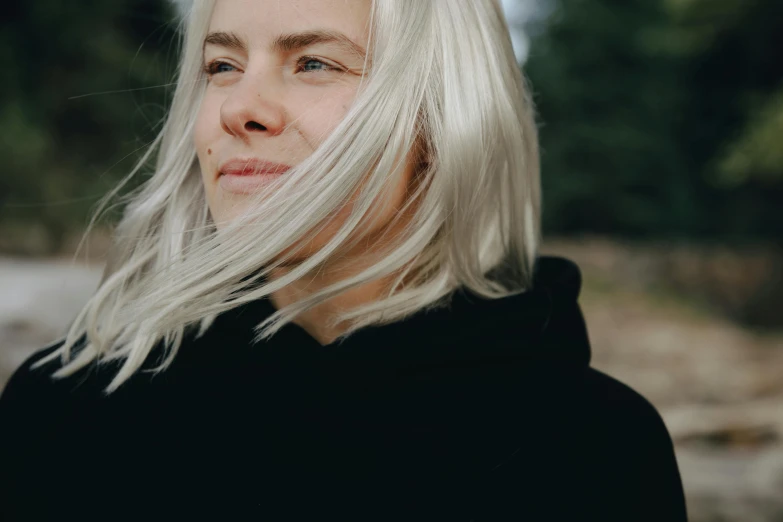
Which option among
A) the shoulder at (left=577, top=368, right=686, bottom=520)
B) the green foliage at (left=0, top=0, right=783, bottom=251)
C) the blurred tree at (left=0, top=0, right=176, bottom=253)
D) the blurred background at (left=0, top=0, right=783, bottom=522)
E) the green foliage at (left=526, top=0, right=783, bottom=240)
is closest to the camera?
the shoulder at (left=577, top=368, right=686, bottom=520)

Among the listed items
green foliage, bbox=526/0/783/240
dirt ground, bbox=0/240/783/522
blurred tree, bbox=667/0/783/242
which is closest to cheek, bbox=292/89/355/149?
dirt ground, bbox=0/240/783/522

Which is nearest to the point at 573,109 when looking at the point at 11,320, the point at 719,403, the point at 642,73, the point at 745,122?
the point at 642,73

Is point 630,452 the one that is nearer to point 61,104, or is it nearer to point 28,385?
point 28,385

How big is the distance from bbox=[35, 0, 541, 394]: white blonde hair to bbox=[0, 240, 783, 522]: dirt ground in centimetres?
125

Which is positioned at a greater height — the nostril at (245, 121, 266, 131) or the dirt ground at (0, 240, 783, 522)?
the nostril at (245, 121, 266, 131)

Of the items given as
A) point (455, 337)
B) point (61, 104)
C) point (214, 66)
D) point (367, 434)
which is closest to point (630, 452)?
point (455, 337)

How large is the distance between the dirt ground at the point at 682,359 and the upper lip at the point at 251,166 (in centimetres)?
161

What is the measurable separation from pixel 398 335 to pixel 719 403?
5.55 m

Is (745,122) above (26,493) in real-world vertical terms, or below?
above

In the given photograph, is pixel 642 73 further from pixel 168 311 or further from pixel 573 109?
pixel 168 311

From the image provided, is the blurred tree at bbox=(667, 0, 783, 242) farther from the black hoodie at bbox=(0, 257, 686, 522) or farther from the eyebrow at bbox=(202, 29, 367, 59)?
the eyebrow at bbox=(202, 29, 367, 59)

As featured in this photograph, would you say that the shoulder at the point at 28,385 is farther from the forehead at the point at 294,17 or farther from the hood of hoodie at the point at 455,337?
the forehead at the point at 294,17

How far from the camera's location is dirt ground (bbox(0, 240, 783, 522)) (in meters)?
2.68

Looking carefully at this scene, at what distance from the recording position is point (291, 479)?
1.29 metres
